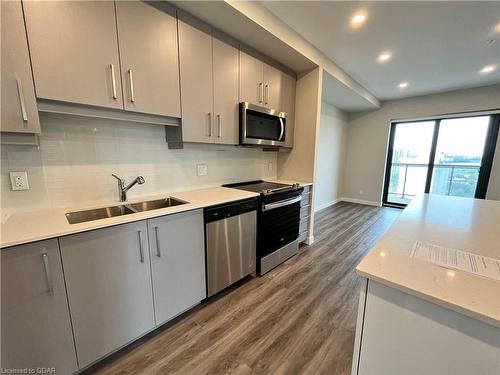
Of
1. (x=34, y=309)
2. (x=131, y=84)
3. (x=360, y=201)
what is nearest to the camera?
(x=34, y=309)

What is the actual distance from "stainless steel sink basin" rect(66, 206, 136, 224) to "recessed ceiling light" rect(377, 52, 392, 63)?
11.5 feet

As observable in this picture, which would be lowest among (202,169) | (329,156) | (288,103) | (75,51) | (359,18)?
(202,169)

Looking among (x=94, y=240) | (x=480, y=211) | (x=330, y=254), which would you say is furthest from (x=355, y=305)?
(x=94, y=240)

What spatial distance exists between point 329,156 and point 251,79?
3383 millimetres

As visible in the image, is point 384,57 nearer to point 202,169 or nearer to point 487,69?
point 487,69

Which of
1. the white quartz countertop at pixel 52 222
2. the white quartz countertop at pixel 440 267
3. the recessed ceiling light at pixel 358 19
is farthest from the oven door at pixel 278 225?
the recessed ceiling light at pixel 358 19

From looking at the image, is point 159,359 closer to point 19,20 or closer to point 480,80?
point 19,20

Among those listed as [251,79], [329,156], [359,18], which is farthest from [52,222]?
[329,156]

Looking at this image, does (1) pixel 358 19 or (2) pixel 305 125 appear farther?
(2) pixel 305 125

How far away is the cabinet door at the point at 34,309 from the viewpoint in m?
0.97

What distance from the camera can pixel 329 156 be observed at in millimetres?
5012

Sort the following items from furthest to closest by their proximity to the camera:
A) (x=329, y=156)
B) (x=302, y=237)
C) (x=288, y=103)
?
(x=329, y=156), (x=302, y=237), (x=288, y=103)

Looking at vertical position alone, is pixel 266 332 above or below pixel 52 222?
below

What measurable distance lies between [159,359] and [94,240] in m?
0.91
